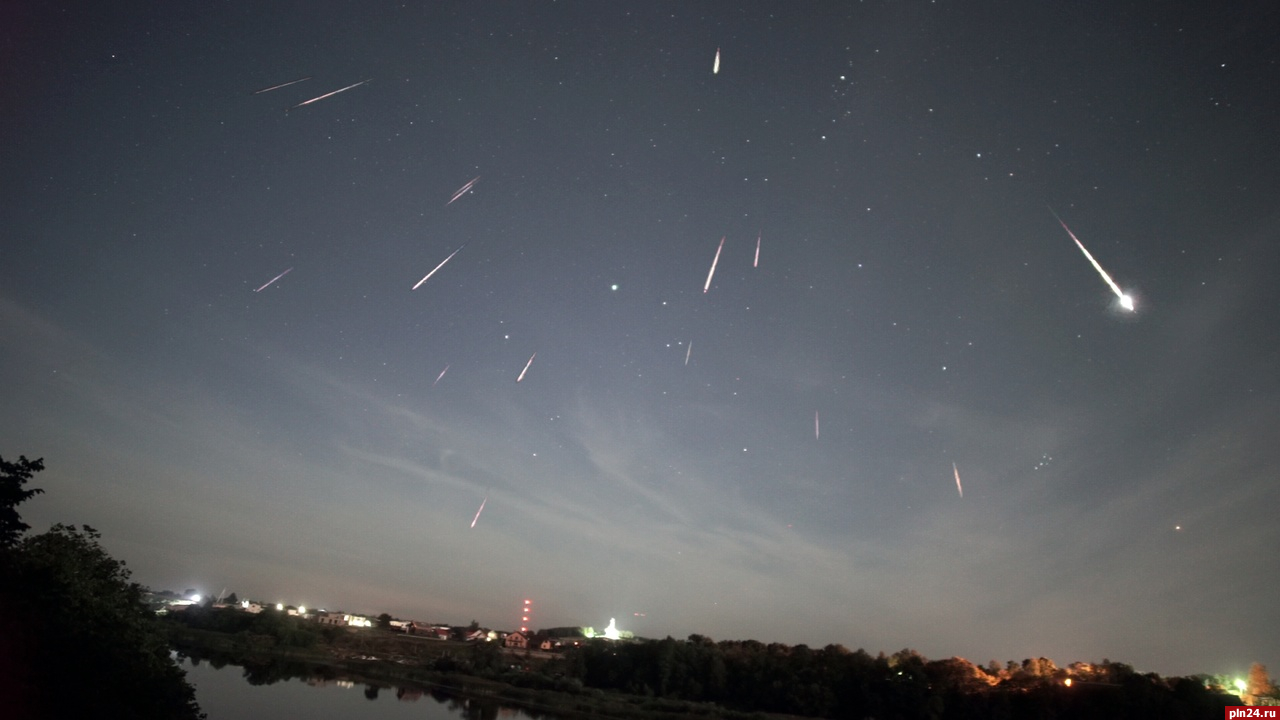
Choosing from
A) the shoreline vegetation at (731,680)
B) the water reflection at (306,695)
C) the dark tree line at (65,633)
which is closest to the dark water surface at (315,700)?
the water reflection at (306,695)

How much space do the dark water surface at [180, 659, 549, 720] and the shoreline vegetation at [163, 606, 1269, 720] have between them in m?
2.22

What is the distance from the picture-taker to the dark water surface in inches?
1383

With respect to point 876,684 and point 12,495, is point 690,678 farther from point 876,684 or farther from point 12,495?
point 12,495

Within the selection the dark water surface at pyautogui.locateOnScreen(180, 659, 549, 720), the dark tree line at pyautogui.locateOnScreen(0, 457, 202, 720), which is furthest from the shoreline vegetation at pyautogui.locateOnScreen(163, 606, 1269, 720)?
the dark tree line at pyautogui.locateOnScreen(0, 457, 202, 720)

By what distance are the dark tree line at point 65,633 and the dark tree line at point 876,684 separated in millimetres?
52052

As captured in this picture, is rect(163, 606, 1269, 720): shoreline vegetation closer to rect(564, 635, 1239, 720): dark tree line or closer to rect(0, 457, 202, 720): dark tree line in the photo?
rect(564, 635, 1239, 720): dark tree line

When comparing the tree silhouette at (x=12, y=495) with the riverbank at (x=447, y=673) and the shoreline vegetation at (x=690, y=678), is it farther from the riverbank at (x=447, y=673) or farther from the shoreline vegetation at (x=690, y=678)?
the riverbank at (x=447, y=673)

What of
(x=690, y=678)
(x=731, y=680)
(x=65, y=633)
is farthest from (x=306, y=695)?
(x=731, y=680)

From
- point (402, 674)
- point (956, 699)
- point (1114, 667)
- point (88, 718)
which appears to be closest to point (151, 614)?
point (88, 718)

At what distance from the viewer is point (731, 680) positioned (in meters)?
68.2

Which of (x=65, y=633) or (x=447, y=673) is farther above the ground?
(x=65, y=633)

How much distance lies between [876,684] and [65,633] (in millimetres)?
61918

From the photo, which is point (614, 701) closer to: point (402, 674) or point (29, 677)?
point (402, 674)

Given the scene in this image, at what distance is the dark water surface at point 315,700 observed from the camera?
3512 cm
